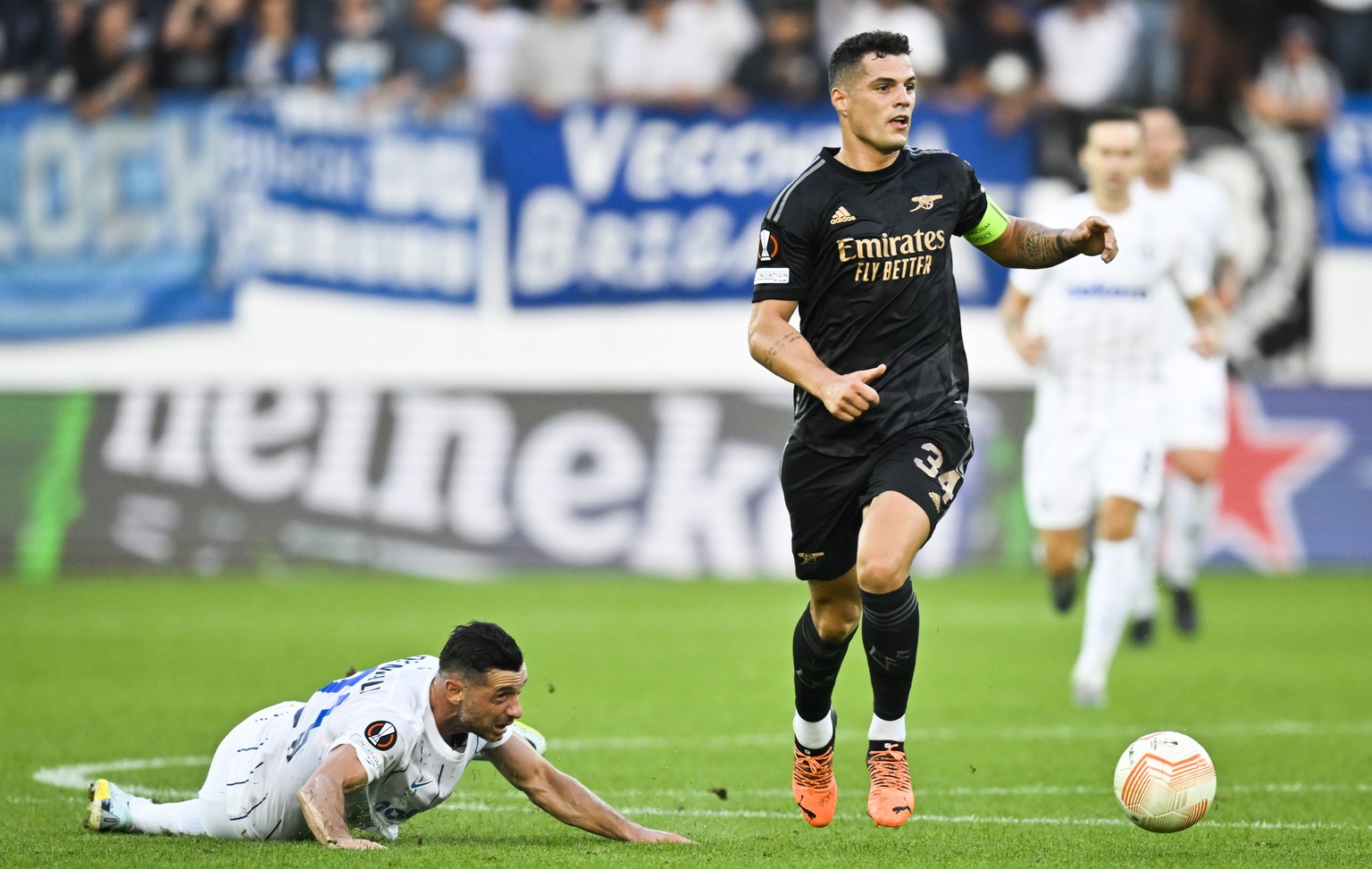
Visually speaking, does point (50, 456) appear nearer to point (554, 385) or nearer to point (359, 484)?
point (359, 484)

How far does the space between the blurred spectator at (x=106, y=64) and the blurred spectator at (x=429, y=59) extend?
248 cm

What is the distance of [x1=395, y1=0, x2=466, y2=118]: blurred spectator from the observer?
62.1ft

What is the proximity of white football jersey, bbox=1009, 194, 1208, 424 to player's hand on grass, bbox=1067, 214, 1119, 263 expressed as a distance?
3.59 m

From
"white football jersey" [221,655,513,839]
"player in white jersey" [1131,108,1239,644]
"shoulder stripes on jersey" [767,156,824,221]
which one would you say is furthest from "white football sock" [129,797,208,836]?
"player in white jersey" [1131,108,1239,644]

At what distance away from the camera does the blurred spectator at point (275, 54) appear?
19.0 metres

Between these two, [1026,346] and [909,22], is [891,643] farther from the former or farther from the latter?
[909,22]

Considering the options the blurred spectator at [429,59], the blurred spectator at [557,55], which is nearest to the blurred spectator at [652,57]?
the blurred spectator at [557,55]

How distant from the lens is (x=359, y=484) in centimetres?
1747

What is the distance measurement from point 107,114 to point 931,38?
26.1 feet

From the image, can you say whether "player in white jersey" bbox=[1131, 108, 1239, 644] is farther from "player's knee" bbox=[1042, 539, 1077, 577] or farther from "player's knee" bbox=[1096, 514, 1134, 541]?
"player's knee" bbox=[1096, 514, 1134, 541]

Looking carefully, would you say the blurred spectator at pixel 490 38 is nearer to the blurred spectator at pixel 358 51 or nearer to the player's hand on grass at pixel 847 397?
the blurred spectator at pixel 358 51

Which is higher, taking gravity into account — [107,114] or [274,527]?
[107,114]

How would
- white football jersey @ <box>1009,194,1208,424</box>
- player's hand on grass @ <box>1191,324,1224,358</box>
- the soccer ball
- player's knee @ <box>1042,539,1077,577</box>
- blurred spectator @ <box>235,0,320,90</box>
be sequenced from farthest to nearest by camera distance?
blurred spectator @ <box>235,0,320,90</box>
player's hand on grass @ <box>1191,324,1224,358</box>
player's knee @ <box>1042,539,1077,577</box>
white football jersey @ <box>1009,194,1208,424</box>
the soccer ball

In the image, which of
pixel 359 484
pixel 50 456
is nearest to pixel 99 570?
pixel 50 456
